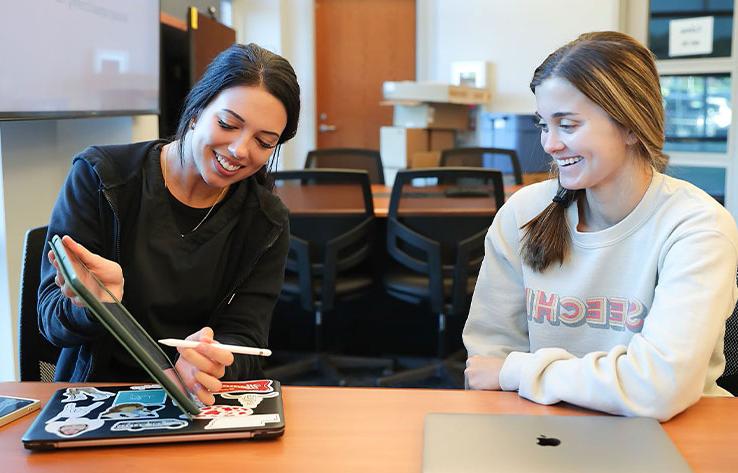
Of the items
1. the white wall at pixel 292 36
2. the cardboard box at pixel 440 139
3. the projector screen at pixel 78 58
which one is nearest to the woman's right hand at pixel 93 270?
the projector screen at pixel 78 58

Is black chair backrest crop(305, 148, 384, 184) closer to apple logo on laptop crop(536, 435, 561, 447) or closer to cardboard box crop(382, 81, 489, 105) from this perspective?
cardboard box crop(382, 81, 489, 105)

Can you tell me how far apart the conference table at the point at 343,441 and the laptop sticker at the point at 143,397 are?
117 mm

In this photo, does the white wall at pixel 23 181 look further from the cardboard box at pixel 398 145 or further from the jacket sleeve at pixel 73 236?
the cardboard box at pixel 398 145

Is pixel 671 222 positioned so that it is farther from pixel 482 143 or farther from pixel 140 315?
pixel 482 143

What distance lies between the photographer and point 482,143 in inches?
241

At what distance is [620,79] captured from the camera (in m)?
1.27

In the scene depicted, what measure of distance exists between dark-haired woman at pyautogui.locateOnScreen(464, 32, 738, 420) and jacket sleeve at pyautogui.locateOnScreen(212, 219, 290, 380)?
372 millimetres

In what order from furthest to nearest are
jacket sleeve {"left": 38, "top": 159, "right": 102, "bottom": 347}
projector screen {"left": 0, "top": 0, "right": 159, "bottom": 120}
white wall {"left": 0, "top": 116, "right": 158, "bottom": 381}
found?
white wall {"left": 0, "top": 116, "right": 158, "bottom": 381}
projector screen {"left": 0, "top": 0, "right": 159, "bottom": 120}
jacket sleeve {"left": 38, "top": 159, "right": 102, "bottom": 347}

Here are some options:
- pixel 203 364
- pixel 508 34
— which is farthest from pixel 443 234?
pixel 508 34

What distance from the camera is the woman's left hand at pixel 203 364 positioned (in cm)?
114

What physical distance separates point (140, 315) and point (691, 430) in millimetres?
913

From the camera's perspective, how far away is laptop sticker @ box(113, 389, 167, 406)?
1137 millimetres

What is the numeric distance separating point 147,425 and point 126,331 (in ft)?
0.59

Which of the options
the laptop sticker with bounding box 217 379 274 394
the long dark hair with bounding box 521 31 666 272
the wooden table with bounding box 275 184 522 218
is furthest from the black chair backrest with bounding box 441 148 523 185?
the laptop sticker with bounding box 217 379 274 394
